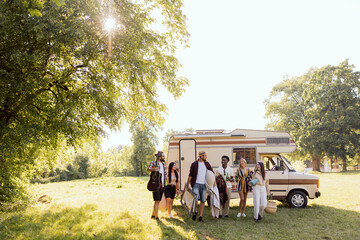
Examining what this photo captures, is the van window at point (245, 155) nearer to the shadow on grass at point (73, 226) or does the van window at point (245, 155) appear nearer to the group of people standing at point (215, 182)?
the group of people standing at point (215, 182)

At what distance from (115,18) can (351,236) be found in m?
10.5

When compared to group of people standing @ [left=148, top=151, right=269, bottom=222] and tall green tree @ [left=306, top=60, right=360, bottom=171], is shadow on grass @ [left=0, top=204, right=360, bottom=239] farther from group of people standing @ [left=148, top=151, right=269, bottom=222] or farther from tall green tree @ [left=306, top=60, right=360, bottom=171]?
tall green tree @ [left=306, top=60, right=360, bottom=171]

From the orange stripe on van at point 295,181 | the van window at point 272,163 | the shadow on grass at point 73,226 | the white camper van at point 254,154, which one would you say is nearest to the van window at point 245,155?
the white camper van at point 254,154

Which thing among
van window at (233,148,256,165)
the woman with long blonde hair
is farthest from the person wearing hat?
van window at (233,148,256,165)

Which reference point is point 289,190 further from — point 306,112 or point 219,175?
point 306,112

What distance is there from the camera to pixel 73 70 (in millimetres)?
10594

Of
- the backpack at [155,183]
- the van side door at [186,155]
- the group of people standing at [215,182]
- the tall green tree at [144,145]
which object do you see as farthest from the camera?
the tall green tree at [144,145]

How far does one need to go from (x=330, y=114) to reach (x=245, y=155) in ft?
96.3

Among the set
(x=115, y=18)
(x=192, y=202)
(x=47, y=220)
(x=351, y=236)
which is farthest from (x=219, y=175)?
(x=115, y=18)

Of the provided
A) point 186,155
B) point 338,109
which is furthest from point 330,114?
point 186,155

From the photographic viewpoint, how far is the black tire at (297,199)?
10.9m

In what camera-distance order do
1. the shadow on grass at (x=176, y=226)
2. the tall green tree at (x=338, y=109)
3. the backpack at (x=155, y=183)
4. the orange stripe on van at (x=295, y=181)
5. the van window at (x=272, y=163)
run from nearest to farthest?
1. the shadow on grass at (x=176, y=226)
2. the backpack at (x=155, y=183)
3. the orange stripe on van at (x=295, y=181)
4. the van window at (x=272, y=163)
5. the tall green tree at (x=338, y=109)

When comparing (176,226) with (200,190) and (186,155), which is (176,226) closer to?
(200,190)

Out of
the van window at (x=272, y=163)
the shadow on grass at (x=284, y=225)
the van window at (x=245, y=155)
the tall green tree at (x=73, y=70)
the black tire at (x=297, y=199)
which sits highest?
the tall green tree at (x=73, y=70)
